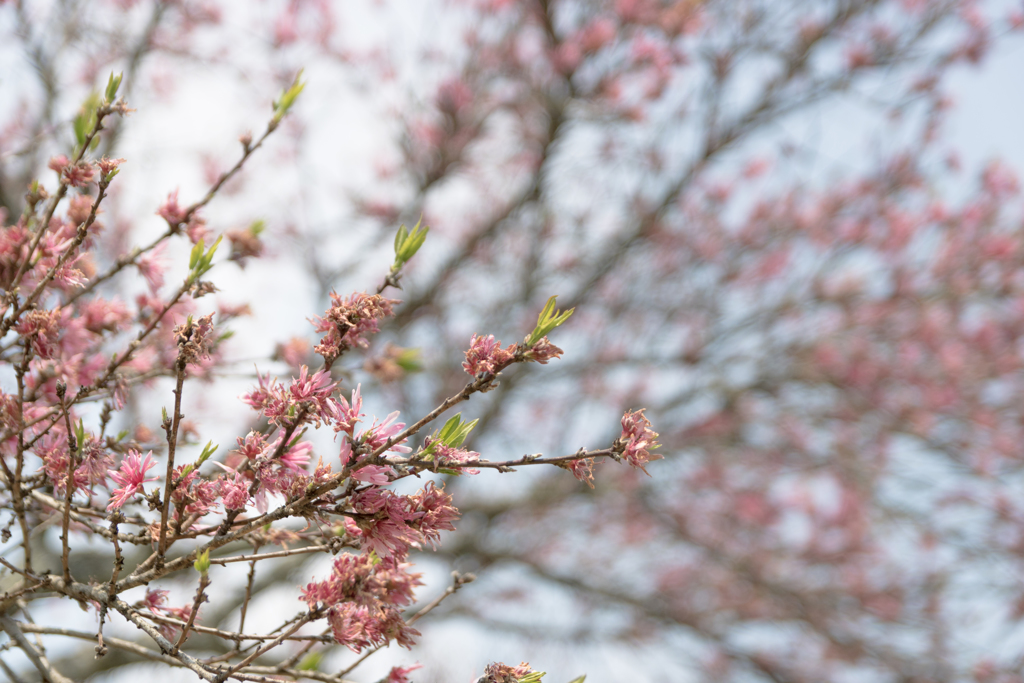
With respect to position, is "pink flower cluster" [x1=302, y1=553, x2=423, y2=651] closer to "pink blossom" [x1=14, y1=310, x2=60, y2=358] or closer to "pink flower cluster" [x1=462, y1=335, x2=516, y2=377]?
"pink flower cluster" [x1=462, y1=335, x2=516, y2=377]

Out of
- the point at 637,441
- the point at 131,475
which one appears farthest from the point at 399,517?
the point at 131,475

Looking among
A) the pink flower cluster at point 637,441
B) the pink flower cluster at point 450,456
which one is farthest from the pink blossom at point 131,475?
the pink flower cluster at point 637,441

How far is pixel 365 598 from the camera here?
136 centimetres

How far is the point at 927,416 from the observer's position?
678 centimetres

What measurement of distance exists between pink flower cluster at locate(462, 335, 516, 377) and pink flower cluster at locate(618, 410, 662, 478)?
0.89 feet

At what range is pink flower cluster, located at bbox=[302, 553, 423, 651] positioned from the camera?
1.36 m

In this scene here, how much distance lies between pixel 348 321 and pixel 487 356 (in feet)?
1.05

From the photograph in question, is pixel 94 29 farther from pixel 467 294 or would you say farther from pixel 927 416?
pixel 927 416

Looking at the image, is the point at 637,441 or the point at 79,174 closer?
the point at 637,441

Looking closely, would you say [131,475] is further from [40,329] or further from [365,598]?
[365,598]

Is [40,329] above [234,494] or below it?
above

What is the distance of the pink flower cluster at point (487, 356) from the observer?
127cm

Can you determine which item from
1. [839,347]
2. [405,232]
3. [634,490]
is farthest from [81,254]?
[839,347]

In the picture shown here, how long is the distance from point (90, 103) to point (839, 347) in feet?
22.7
